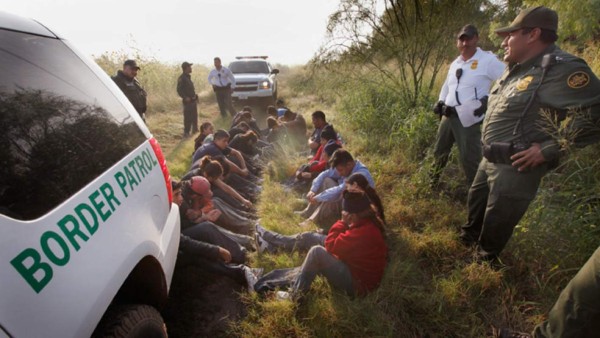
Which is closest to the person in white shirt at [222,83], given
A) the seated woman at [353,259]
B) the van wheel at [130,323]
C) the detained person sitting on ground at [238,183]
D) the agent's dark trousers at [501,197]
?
the detained person sitting on ground at [238,183]

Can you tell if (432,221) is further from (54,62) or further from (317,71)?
(317,71)

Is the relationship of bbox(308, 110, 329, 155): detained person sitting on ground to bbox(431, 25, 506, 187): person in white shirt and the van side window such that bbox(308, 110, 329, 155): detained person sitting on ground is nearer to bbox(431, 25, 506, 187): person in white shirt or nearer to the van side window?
bbox(431, 25, 506, 187): person in white shirt

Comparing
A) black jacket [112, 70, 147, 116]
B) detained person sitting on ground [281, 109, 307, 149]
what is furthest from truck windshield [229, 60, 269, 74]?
black jacket [112, 70, 147, 116]

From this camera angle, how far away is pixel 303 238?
3.14 meters

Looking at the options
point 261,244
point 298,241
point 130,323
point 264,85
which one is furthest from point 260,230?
point 264,85

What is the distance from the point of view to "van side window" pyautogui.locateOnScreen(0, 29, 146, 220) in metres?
1.02

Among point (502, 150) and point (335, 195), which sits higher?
point (502, 150)

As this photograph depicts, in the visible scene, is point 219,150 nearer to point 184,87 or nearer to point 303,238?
point 303,238

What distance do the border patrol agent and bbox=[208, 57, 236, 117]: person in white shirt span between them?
7836 millimetres

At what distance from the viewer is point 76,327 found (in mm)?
1024

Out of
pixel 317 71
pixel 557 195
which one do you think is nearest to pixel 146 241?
pixel 557 195

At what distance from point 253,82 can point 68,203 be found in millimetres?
10318

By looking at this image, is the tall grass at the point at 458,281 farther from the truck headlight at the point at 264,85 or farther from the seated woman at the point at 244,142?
the truck headlight at the point at 264,85

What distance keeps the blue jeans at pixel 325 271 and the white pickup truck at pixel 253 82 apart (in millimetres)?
9237
